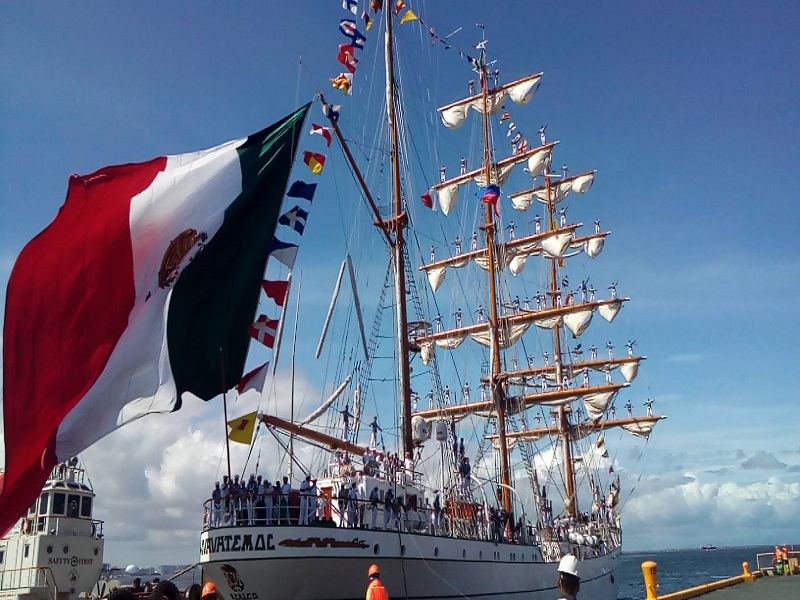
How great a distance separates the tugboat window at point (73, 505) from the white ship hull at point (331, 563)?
1221 cm

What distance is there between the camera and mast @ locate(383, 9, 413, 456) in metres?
24.4

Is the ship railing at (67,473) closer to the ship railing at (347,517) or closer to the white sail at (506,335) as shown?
the ship railing at (347,517)

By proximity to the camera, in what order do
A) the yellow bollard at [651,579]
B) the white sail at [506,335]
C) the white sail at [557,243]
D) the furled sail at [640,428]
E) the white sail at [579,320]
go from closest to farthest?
the yellow bollard at [651,579] → the white sail at [506,335] → the white sail at [557,243] → the furled sail at [640,428] → the white sail at [579,320]

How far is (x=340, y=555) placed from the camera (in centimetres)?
1658

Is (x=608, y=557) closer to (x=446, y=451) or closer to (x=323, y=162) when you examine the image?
(x=446, y=451)

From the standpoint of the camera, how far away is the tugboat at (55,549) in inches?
993

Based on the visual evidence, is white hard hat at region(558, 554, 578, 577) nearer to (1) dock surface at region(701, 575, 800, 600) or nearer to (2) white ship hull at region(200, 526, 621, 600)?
(2) white ship hull at region(200, 526, 621, 600)

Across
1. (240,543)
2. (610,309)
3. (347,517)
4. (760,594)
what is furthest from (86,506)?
(610,309)

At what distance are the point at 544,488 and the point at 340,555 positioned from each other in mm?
21006

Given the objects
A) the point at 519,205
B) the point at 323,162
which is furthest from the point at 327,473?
the point at 519,205

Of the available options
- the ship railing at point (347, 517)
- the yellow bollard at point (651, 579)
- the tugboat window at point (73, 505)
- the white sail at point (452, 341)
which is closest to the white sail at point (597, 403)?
the white sail at point (452, 341)

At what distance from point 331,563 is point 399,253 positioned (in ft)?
41.5

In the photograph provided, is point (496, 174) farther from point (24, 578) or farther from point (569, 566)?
point (569, 566)

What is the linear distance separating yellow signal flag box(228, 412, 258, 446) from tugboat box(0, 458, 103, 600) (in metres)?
13.1
